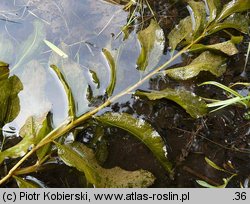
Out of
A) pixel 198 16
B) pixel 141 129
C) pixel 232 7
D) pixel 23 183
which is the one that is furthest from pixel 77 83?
pixel 232 7

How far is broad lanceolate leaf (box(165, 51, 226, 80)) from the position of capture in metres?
1.61

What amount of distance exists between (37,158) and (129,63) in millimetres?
578

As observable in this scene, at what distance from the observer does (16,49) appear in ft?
5.51

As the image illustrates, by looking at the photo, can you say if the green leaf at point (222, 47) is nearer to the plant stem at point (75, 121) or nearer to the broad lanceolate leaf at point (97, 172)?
the plant stem at point (75, 121)

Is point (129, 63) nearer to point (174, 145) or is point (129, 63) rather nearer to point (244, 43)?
point (174, 145)

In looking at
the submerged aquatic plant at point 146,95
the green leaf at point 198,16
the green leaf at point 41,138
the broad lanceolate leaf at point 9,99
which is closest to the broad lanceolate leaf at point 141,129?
the submerged aquatic plant at point 146,95

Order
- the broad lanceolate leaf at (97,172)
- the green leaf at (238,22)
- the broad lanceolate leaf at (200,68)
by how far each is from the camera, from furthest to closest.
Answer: the green leaf at (238,22), the broad lanceolate leaf at (200,68), the broad lanceolate leaf at (97,172)

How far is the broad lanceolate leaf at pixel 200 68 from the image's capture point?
161 centimetres

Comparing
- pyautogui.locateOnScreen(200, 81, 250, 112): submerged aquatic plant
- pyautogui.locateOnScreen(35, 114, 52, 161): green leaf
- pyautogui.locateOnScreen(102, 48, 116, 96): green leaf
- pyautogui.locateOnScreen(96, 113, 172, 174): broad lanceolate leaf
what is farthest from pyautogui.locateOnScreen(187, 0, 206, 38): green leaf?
pyautogui.locateOnScreen(35, 114, 52, 161): green leaf

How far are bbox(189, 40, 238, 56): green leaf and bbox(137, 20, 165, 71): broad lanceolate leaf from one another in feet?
0.48

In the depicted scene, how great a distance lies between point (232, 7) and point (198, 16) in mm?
156

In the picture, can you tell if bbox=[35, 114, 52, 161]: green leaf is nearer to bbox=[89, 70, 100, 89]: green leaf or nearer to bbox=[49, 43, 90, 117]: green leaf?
bbox=[49, 43, 90, 117]: green leaf

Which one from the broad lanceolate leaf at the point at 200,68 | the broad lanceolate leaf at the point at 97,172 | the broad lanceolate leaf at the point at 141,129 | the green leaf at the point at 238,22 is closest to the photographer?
the broad lanceolate leaf at the point at 97,172

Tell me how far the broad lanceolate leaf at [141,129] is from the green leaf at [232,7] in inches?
23.9
